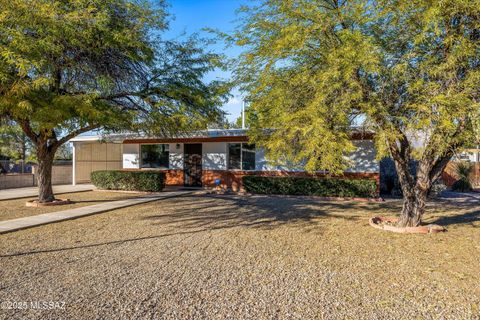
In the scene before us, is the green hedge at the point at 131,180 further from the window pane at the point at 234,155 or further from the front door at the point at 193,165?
the window pane at the point at 234,155

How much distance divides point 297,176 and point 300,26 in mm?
9529

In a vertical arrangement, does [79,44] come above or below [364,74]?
above

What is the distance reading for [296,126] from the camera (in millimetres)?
6359

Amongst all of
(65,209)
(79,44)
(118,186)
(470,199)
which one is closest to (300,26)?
(79,44)

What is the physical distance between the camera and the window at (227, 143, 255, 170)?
16.6m

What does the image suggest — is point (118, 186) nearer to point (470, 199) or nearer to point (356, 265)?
point (356, 265)

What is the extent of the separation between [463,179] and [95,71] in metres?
18.5

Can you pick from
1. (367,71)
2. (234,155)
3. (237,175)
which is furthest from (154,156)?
(367,71)

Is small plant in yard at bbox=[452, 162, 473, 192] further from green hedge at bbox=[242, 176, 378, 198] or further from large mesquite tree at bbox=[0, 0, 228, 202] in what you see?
large mesquite tree at bbox=[0, 0, 228, 202]

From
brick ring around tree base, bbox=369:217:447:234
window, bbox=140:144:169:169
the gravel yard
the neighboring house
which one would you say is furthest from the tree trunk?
brick ring around tree base, bbox=369:217:447:234

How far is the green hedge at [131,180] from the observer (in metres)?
16.3

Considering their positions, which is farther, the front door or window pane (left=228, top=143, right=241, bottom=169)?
the front door

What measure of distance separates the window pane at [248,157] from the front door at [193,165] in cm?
269

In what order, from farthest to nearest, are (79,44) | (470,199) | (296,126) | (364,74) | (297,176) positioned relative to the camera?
(297,176), (470,199), (79,44), (364,74), (296,126)
